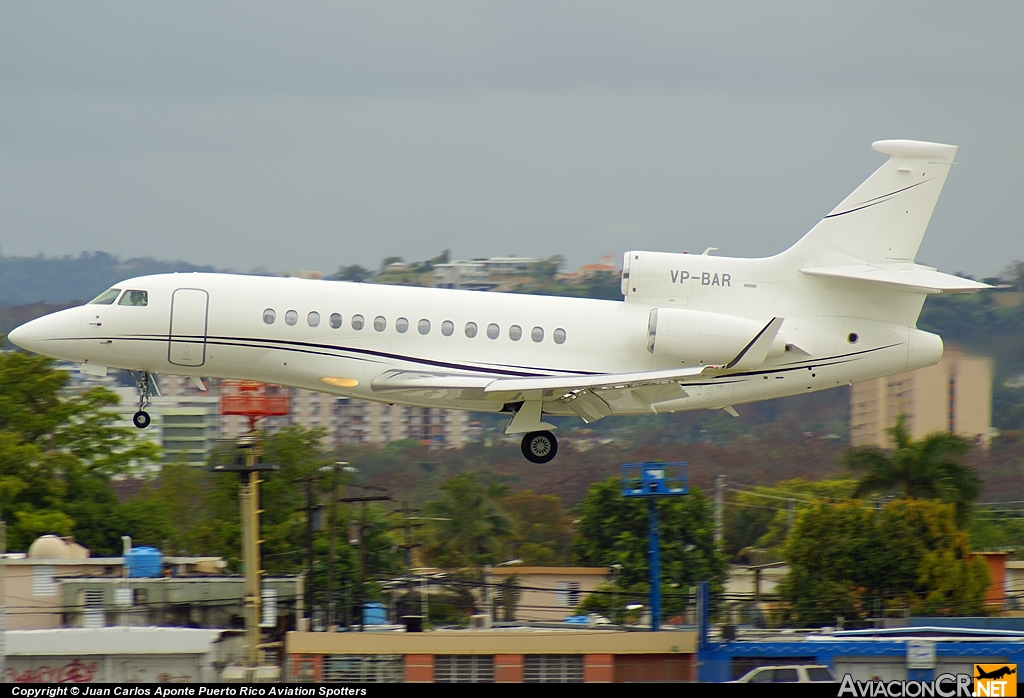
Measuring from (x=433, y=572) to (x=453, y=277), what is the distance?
1928 inches

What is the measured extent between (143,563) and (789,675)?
18016 mm

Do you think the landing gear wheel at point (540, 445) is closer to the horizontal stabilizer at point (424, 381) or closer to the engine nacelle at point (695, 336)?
the horizontal stabilizer at point (424, 381)

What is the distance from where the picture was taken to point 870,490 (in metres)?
48.7

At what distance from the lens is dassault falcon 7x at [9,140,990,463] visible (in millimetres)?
26641

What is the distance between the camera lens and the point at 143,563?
3559 centimetres

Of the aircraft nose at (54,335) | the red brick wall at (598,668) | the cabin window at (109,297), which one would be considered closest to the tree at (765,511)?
Result: the red brick wall at (598,668)

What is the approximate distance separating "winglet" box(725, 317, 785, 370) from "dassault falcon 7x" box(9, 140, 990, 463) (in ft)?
0.13

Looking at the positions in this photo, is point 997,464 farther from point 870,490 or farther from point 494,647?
point 494,647

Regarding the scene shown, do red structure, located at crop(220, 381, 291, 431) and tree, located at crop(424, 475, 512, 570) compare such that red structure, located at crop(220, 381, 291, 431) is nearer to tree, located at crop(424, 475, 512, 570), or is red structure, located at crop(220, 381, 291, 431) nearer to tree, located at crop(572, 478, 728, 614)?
tree, located at crop(424, 475, 512, 570)

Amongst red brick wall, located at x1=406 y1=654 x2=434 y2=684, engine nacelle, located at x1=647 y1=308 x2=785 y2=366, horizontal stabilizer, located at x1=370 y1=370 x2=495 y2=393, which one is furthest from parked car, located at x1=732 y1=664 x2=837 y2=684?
horizontal stabilizer, located at x1=370 y1=370 x2=495 y2=393

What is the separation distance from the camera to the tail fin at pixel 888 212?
28422mm

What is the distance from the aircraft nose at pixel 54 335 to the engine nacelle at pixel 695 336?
11966 mm

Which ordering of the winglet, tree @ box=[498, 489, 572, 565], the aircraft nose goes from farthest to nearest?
tree @ box=[498, 489, 572, 565] < the aircraft nose < the winglet

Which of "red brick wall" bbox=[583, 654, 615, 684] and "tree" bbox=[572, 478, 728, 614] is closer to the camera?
"red brick wall" bbox=[583, 654, 615, 684]
